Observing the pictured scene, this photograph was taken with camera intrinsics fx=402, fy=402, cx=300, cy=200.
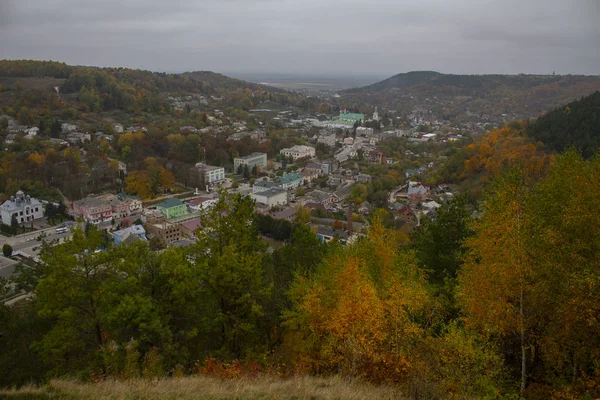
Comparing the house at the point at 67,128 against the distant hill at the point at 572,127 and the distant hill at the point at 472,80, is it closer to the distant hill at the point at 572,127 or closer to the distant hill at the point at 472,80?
the distant hill at the point at 572,127

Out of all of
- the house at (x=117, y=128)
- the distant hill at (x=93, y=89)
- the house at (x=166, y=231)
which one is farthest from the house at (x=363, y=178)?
the distant hill at (x=93, y=89)

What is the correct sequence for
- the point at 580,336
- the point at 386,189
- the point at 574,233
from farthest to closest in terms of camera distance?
the point at 386,189, the point at 574,233, the point at 580,336

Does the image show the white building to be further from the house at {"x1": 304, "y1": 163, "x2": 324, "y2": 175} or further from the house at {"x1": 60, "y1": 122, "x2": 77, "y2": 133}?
the house at {"x1": 60, "y1": 122, "x2": 77, "y2": 133}

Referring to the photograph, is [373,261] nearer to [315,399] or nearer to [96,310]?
[315,399]

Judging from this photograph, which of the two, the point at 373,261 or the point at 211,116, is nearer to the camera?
the point at 373,261

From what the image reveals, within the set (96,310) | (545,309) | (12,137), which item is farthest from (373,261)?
(12,137)

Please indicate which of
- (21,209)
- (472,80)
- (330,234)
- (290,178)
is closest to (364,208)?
(330,234)
